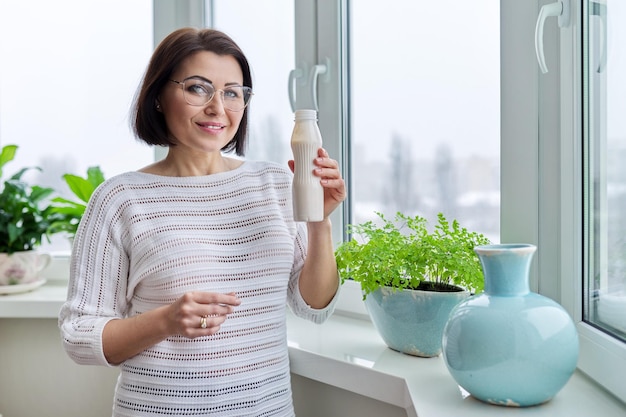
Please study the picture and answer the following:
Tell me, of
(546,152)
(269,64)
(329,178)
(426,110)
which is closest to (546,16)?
(546,152)

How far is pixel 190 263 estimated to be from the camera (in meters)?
1.30

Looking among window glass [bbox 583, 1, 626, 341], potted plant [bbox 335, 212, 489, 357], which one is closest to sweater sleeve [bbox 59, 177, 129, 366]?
potted plant [bbox 335, 212, 489, 357]

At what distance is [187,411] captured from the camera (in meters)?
1.29

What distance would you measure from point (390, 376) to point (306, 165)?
429 mm

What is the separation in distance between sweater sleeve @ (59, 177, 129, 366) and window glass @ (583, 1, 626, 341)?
0.90 m

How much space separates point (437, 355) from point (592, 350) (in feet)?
1.04

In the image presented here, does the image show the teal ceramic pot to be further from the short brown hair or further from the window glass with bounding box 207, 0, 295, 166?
the window glass with bounding box 207, 0, 295, 166

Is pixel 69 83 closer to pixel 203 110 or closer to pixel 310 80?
pixel 310 80

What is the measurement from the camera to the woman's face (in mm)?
1312

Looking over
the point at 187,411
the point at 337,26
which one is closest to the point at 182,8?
the point at 337,26

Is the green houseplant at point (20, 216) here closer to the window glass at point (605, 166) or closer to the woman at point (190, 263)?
the woman at point (190, 263)

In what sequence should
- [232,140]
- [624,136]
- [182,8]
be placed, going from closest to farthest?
[624,136], [232,140], [182,8]

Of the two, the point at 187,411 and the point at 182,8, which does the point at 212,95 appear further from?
the point at 182,8

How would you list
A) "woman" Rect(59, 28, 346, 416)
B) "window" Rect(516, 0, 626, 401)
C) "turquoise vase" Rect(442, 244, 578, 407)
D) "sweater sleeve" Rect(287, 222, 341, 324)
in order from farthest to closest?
"sweater sleeve" Rect(287, 222, 341, 324), "woman" Rect(59, 28, 346, 416), "window" Rect(516, 0, 626, 401), "turquoise vase" Rect(442, 244, 578, 407)
